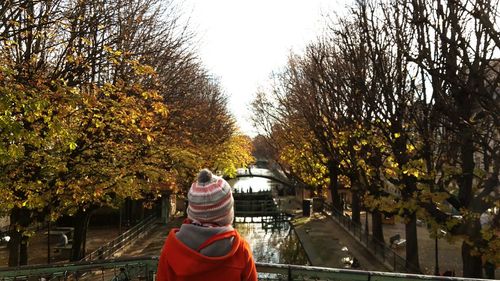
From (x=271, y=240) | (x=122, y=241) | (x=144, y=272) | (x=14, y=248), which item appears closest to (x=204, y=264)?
(x=144, y=272)

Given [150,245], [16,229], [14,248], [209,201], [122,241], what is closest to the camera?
[209,201]

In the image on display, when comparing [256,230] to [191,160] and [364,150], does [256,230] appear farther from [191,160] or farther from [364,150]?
[364,150]

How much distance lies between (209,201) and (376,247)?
1941 cm

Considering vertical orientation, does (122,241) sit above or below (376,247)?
above

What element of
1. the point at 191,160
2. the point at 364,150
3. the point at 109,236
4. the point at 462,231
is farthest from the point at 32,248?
the point at 462,231

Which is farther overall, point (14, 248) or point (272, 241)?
point (272, 241)

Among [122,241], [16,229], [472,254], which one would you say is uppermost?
[16,229]

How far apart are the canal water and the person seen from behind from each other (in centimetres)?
1879

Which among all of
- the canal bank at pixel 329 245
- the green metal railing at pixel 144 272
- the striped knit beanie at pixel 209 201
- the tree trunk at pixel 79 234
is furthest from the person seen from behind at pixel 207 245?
the canal bank at pixel 329 245

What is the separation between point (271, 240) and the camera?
2883cm

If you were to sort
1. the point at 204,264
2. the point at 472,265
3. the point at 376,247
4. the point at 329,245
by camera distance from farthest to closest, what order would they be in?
1. the point at 329,245
2. the point at 376,247
3. the point at 472,265
4. the point at 204,264

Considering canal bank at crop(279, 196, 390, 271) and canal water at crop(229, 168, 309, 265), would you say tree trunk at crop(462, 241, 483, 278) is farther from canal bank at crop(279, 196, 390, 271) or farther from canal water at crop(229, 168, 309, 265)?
canal water at crop(229, 168, 309, 265)

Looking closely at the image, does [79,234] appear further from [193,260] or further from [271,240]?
[193,260]

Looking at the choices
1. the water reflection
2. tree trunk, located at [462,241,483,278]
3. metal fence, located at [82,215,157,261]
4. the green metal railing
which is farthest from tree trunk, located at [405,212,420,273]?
metal fence, located at [82,215,157,261]
